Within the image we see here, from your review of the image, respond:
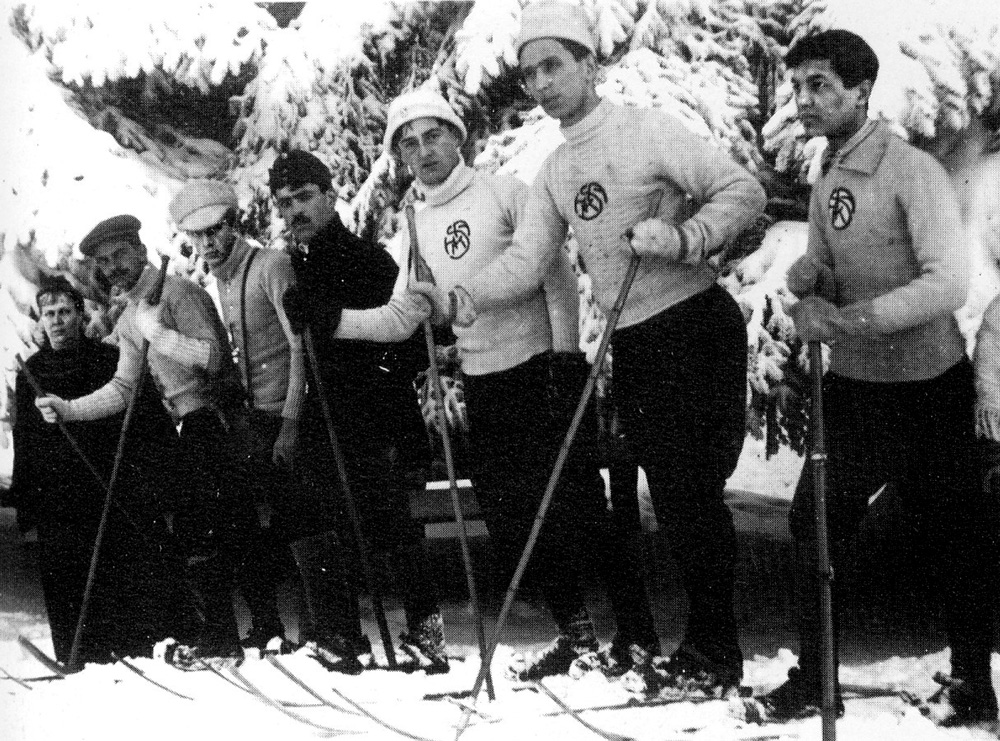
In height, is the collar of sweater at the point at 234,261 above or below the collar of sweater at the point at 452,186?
below

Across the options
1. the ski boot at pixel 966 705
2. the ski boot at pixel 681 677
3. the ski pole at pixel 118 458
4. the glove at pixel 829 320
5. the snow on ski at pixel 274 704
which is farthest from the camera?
the ski pole at pixel 118 458

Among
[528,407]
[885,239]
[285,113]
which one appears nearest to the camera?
[885,239]

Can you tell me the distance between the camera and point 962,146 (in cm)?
404

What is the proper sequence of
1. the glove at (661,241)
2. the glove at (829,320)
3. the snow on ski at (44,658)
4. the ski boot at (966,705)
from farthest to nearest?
the snow on ski at (44,658) → the ski boot at (966,705) → the glove at (829,320) → the glove at (661,241)

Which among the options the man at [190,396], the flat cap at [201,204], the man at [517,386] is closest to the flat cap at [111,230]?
the man at [190,396]

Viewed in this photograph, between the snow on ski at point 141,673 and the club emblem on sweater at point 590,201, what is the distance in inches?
87.0

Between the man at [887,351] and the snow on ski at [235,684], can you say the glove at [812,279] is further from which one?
the snow on ski at [235,684]

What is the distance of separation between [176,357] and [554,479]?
1.42m

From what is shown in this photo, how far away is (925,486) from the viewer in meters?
3.95

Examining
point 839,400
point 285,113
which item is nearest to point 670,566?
point 839,400

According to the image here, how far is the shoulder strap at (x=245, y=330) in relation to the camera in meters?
4.38

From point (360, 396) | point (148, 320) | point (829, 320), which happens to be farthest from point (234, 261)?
point (829, 320)

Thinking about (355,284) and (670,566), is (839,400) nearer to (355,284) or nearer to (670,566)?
(670,566)

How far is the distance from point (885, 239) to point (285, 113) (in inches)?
81.8
